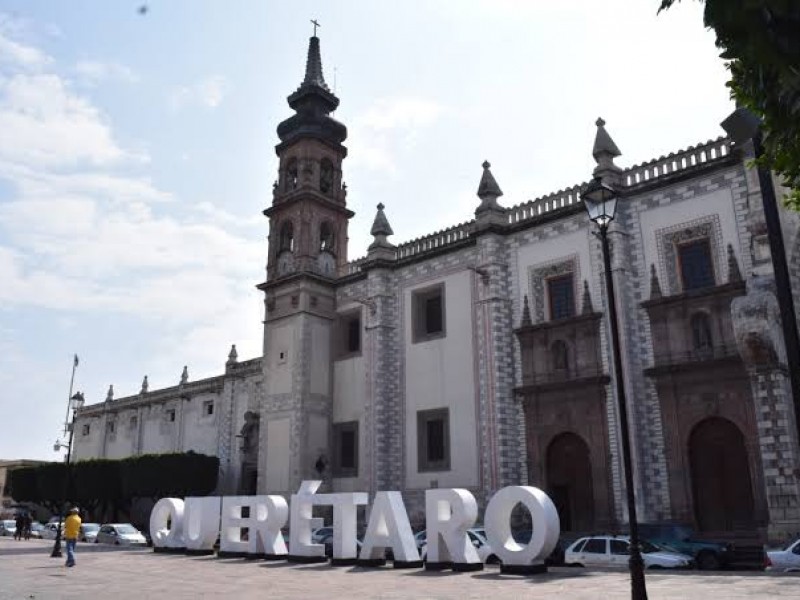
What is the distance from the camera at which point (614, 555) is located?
20047 millimetres

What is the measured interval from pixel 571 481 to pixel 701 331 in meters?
7.41

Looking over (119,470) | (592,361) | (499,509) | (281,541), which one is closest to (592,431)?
(592,361)

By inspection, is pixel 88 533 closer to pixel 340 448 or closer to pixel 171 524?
pixel 340 448

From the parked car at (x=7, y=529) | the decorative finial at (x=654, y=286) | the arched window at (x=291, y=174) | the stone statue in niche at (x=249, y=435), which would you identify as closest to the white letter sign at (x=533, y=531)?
the decorative finial at (x=654, y=286)

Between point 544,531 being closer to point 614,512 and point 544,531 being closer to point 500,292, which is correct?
point 614,512

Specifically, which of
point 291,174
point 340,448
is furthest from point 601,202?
Result: point 291,174

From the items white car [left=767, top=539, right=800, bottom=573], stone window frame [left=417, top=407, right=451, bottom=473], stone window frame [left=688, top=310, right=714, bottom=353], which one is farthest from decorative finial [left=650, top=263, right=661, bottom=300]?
white car [left=767, top=539, right=800, bottom=573]

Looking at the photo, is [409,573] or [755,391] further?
[755,391]

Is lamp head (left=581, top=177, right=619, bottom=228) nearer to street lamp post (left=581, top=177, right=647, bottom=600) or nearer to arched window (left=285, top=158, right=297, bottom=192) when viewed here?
street lamp post (left=581, top=177, right=647, bottom=600)

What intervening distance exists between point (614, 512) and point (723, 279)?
350 inches

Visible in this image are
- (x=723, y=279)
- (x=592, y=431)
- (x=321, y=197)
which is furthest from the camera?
(x=321, y=197)

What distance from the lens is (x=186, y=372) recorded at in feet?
171

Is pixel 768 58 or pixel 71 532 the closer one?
pixel 768 58

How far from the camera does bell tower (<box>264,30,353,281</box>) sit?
36.9m
